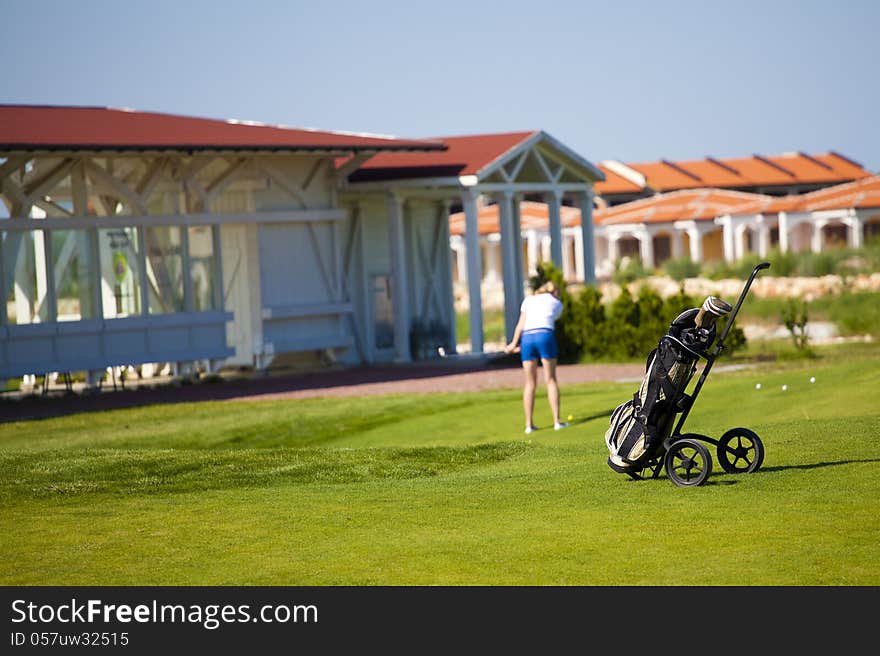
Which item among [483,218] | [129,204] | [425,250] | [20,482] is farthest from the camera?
[483,218]

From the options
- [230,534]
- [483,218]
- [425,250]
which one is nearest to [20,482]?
[230,534]

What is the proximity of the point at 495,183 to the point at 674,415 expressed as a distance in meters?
20.9

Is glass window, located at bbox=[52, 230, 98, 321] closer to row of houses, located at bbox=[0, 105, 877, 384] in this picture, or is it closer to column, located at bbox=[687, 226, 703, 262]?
row of houses, located at bbox=[0, 105, 877, 384]

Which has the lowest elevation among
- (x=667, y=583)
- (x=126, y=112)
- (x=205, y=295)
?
(x=667, y=583)

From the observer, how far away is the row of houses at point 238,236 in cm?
2580

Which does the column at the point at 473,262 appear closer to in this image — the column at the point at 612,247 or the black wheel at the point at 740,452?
the black wheel at the point at 740,452

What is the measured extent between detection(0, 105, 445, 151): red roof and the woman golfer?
34.5 feet

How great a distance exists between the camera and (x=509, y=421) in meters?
18.5

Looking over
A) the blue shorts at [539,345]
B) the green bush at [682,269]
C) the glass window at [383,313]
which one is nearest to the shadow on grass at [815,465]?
the blue shorts at [539,345]

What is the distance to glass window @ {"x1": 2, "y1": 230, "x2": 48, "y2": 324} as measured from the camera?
83.1 feet

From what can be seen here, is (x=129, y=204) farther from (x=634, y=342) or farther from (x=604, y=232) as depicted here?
(x=604, y=232)

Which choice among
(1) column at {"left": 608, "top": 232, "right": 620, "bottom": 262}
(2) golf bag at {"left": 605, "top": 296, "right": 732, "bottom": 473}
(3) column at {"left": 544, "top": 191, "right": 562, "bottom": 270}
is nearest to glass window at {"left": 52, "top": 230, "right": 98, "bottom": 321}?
(3) column at {"left": 544, "top": 191, "right": 562, "bottom": 270}

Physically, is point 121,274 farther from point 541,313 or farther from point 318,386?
point 541,313

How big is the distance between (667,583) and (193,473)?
678 centimetres
